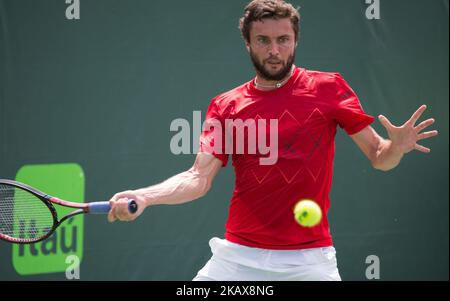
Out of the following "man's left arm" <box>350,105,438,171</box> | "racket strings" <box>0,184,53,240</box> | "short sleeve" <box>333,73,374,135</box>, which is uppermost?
"short sleeve" <box>333,73,374,135</box>

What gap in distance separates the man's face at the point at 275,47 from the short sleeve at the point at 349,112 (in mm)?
254

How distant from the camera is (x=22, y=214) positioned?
149 inches

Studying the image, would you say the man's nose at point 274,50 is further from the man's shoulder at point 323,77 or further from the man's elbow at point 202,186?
the man's elbow at point 202,186

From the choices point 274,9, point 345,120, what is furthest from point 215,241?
point 274,9

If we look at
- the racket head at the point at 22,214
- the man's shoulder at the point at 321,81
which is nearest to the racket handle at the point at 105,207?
the racket head at the point at 22,214

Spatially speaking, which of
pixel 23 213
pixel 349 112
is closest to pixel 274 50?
pixel 349 112

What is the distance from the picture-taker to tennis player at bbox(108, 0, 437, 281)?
3.14 m

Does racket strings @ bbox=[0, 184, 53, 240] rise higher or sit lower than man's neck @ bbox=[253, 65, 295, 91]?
lower

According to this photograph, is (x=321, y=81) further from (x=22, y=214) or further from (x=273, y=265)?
(x=22, y=214)

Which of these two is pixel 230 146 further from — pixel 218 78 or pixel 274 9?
pixel 218 78

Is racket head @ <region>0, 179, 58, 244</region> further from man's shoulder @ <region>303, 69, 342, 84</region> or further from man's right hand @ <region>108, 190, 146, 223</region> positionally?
man's shoulder @ <region>303, 69, 342, 84</region>

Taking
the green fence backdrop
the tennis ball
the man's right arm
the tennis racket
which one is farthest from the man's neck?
the green fence backdrop

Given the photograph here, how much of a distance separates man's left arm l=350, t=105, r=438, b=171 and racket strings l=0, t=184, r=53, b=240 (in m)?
1.54

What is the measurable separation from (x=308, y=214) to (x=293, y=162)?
0.85 ft
